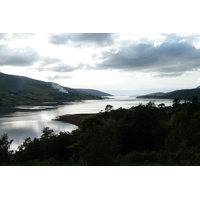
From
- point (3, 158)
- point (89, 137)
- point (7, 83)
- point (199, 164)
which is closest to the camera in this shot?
point (199, 164)

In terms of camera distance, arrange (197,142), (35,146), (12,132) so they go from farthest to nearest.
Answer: (12,132), (35,146), (197,142)

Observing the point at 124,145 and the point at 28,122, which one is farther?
the point at 28,122

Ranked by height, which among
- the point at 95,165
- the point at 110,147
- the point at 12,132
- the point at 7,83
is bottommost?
the point at 12,132

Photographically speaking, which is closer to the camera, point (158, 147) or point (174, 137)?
point (174, 137)

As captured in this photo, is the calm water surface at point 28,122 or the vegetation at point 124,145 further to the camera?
the calm water surface at point 28,122

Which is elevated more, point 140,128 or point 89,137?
point 89,137

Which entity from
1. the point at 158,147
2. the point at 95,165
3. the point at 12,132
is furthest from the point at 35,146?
the point at 12,132

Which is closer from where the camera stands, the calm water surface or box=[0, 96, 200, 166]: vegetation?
box=[0, 96, 200, 166]: vegetation
